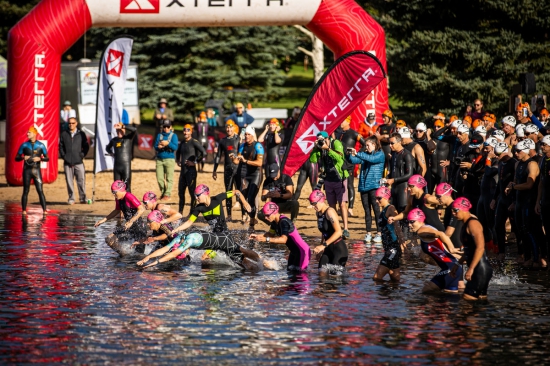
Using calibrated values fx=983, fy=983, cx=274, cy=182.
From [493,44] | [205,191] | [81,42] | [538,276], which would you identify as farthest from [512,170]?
[81,42]

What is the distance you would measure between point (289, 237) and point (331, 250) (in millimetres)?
640


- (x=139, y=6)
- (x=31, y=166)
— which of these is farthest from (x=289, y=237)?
(x=139, y=6)

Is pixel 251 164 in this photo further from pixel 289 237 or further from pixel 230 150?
pixel 289 237

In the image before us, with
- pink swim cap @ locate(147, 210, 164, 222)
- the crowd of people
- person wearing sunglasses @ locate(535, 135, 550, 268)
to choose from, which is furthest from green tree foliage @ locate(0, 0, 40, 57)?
person wearing sunglasses @ locate(535, 135, 550, 268)

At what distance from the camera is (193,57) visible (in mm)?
43750

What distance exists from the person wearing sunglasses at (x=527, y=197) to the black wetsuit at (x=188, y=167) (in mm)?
8066

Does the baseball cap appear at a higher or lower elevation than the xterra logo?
lower

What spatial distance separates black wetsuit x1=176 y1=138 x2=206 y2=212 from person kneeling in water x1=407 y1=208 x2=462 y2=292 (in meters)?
9.01

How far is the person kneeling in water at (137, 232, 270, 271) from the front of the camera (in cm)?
1451

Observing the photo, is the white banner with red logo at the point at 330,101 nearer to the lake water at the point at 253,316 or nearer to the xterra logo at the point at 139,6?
the lake water at the point at 253,316

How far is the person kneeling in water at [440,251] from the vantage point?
41.7 ft

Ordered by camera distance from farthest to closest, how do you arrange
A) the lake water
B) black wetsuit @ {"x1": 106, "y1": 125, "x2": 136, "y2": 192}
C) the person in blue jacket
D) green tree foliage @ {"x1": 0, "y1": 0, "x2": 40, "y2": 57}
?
green tree foliage @ {"x1": 0, "y1": 0, "x2": 40, "y2": 57}, black wetsuit @ {"x1": 106, "y1": 125, "x2": 136, "y2": 192}, the person in blue jacket, the lake water

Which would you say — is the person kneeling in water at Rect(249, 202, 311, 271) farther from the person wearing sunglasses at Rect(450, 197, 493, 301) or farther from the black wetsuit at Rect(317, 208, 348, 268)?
the person wearing sunglasses at Rect(450, 197, 493, 301)

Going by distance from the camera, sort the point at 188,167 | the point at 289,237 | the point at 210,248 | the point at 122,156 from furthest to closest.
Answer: the point at 122,156
the point at 188,167
the point at 210,248
the point at 289,237
